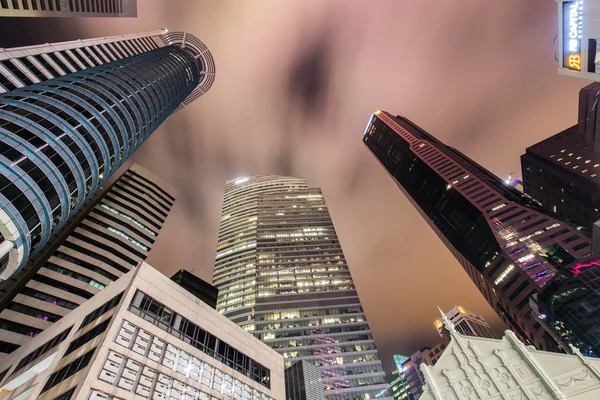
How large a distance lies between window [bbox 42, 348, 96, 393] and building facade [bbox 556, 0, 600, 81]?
156 feet

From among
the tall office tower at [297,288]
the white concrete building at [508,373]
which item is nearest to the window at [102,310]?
the white concrete building at [508,373]

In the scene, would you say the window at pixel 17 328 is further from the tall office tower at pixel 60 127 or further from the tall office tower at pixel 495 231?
the tall office tower at pixel 495 231

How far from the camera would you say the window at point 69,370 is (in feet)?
83.0

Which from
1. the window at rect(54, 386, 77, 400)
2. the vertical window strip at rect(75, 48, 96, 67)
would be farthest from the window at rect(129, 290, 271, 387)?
the vertical window strip at rect(75, 48, 96, 67)

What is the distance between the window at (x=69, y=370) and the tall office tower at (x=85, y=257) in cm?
3364

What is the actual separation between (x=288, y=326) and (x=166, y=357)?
257ft

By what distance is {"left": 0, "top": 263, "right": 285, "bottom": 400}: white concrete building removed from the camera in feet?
82.5

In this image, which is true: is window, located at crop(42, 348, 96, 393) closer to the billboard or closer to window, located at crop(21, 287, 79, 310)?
window, located at crop(21, 287, 79, 310)

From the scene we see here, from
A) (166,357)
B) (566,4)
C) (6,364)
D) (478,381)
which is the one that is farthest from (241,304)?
(566,4)

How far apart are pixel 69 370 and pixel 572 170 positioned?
14295 cm

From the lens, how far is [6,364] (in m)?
37.7

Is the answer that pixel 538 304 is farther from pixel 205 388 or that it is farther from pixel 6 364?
pixel 6 364

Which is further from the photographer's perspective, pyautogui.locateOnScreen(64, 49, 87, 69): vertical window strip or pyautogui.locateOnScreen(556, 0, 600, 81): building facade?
pyautogui.locateOnScreen(64, 49, 87, 69): vertical window strip

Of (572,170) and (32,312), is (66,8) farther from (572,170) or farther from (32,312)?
(572,170)
